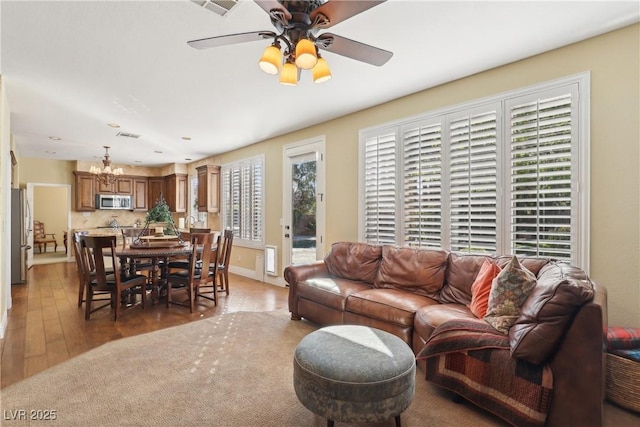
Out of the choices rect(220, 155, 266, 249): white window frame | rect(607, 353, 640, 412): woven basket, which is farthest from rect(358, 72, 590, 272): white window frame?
rect(220, 155, 266, 249): white window frame

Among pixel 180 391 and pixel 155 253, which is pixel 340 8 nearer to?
pixel 180 391

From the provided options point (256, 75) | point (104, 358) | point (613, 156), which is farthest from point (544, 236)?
point (104, 358)

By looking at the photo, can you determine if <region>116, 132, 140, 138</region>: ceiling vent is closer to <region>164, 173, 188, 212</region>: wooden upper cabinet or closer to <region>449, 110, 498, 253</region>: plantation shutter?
<region>164, 173, 188, 212</region>: wooden upper cabinet

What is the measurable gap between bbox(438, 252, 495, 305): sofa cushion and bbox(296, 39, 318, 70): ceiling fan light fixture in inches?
86.5

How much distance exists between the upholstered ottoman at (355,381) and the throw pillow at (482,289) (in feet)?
2.86

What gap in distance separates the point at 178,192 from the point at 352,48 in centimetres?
741

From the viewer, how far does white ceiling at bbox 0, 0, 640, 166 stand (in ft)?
7.19

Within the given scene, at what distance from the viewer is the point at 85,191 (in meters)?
8.24

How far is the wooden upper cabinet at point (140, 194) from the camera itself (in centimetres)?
906

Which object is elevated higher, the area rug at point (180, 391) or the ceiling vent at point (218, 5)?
the ceiling vent at point (218, 5)

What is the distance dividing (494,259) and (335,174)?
7.94 ft

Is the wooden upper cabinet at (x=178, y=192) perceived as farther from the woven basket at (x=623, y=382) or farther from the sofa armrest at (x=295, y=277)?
the woven basket at (x=623, y=382)

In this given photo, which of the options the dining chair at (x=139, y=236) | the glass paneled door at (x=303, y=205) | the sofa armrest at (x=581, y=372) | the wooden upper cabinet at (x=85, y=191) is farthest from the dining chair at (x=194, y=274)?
the wooden upper cabinet at (x=85, y=191)

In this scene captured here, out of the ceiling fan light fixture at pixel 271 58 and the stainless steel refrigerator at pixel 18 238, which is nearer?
the ceiling fan light fixture at pixel 271 58
